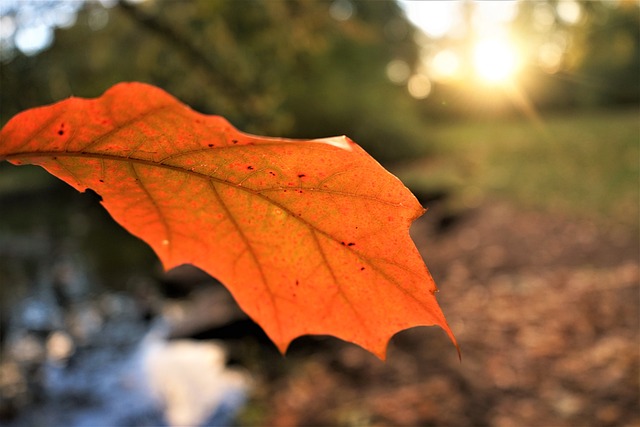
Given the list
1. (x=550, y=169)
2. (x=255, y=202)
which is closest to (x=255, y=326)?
(x=255, y=202)

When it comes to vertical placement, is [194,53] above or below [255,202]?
above

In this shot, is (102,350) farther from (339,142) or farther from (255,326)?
(339,142)

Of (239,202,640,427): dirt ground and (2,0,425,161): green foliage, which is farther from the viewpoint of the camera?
(2,0,425,161): green foliage

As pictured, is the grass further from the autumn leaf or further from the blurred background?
the autumn leaf

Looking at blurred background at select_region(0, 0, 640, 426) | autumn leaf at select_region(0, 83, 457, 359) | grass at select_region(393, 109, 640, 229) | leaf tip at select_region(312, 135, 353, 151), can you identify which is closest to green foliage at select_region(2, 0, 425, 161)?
blurred background at select_region(0, 0, 640, 426)

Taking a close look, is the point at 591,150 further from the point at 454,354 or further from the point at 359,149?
the point at 359,149

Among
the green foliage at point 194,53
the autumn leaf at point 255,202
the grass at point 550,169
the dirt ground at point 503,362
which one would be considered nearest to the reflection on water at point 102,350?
the dirt ground at point 503,362

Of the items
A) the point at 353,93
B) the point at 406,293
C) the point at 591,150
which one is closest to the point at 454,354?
the point at 406,293
